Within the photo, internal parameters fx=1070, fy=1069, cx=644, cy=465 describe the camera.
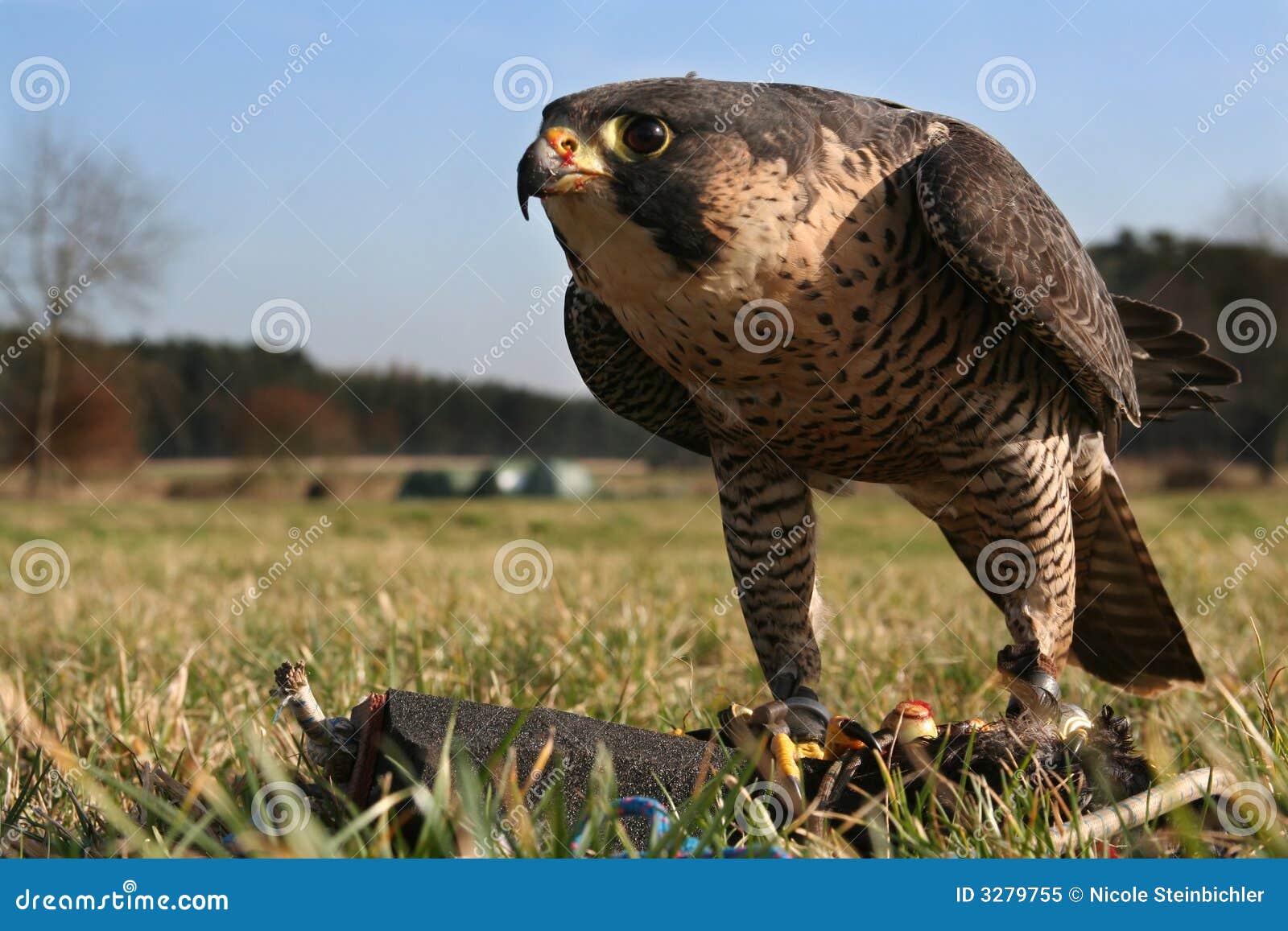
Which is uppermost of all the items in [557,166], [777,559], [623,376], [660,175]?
[660,175]

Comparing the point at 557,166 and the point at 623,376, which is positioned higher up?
the point at 557,166

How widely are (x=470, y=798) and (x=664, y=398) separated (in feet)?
6.94

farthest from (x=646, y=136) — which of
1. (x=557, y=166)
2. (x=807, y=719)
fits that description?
(x=807, y=719)

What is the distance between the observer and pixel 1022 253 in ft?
9.04

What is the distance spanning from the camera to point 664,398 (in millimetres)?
3479

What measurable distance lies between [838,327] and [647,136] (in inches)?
25.4

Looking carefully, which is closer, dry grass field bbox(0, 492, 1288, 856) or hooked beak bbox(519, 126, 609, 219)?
dry grass field bbox(0, 492, 1288, 856)

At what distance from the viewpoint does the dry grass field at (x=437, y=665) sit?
1.97 m

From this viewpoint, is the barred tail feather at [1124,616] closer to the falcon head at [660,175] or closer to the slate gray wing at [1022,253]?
the slate gray wing at [1022,253]

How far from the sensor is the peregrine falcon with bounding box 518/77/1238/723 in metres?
2.43

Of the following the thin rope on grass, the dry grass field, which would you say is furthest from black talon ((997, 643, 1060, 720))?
the thin rope on grass

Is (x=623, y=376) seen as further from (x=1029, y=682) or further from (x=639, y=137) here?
(x=1029, y=682)

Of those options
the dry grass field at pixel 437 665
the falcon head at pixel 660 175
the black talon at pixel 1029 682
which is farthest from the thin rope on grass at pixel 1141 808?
the falcon head at pixel 660 175

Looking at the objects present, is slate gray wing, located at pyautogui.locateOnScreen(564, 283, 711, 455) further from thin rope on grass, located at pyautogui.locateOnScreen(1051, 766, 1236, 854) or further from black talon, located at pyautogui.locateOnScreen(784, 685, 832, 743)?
thin rope on grass, located at pyautogui.locateOnScreen(1051, 766, 1236, 854)
